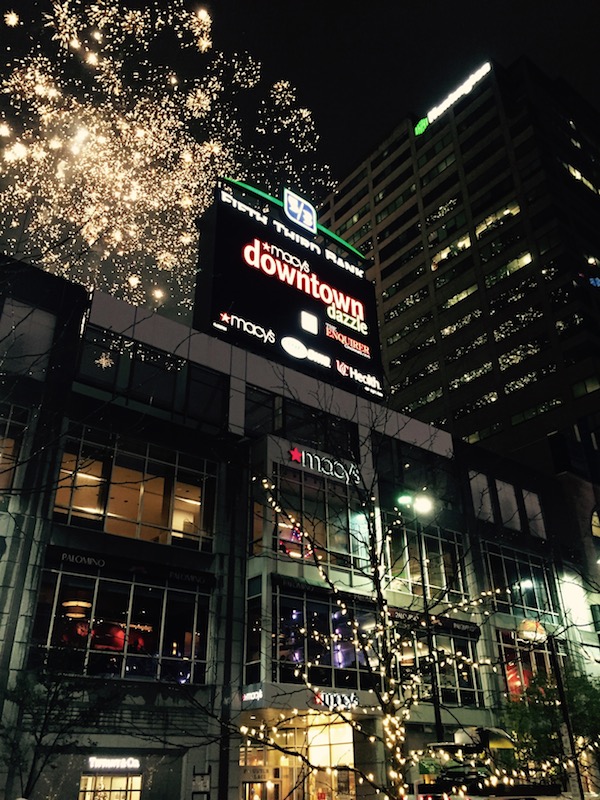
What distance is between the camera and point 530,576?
35.2 meters

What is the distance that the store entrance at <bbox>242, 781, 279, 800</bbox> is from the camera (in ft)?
77.0

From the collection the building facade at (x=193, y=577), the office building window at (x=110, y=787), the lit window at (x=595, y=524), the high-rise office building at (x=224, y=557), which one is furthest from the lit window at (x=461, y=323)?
the office building window at (x=110, y=787)

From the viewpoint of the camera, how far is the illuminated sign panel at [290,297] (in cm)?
2955

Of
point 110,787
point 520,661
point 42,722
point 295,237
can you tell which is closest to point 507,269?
point 295,237

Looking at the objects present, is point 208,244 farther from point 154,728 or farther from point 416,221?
point 416,221

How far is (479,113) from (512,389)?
45.7 meters

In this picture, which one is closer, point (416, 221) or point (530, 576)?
point (530, 576)

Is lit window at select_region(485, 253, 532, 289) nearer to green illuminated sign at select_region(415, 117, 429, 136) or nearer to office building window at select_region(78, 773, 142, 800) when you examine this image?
green illuminated sign at select_region(415, 117, 429, 136)

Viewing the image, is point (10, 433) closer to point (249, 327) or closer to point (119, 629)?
point (119, 629)

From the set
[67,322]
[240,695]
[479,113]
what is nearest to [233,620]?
[240,695]

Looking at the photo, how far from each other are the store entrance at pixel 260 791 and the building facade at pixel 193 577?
0.28 feet

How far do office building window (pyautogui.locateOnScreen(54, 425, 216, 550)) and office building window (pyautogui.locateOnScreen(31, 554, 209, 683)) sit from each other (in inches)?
71.5

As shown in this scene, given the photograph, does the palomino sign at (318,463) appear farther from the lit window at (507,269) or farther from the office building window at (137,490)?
the lit window at (507,269)

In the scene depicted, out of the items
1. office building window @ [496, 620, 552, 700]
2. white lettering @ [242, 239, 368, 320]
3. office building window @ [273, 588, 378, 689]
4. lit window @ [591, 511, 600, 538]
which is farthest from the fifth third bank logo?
lit window @ [591, 511, 600, 538]
